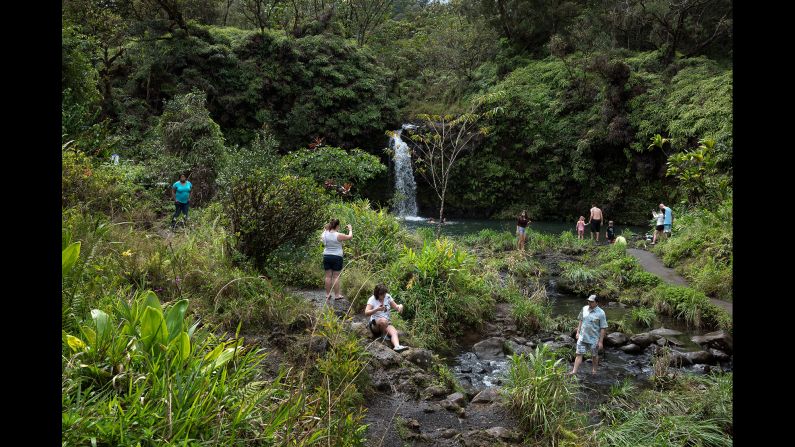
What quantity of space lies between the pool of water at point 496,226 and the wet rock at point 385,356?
1502cm

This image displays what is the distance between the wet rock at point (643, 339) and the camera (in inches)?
373

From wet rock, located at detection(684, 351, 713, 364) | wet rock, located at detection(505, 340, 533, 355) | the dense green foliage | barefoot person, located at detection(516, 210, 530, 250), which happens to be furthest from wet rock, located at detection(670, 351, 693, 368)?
barefoot person, located at detection(516, 210, 530, 250)

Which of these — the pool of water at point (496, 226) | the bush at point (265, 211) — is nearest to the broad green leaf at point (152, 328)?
the bush at point (265, 211)

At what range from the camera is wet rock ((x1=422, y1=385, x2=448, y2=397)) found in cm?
671

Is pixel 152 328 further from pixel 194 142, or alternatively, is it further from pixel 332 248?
pixel 194 142

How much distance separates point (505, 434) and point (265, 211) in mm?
4919

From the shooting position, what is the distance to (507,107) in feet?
88.8

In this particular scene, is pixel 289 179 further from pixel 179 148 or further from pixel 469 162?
pixel 469 162

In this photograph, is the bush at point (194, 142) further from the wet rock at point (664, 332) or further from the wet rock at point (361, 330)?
the wet rock at point (664, 332)

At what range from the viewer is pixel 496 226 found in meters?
25.6

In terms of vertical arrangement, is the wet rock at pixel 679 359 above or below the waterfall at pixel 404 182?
below

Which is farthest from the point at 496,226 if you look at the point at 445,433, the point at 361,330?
the point at 445,433
